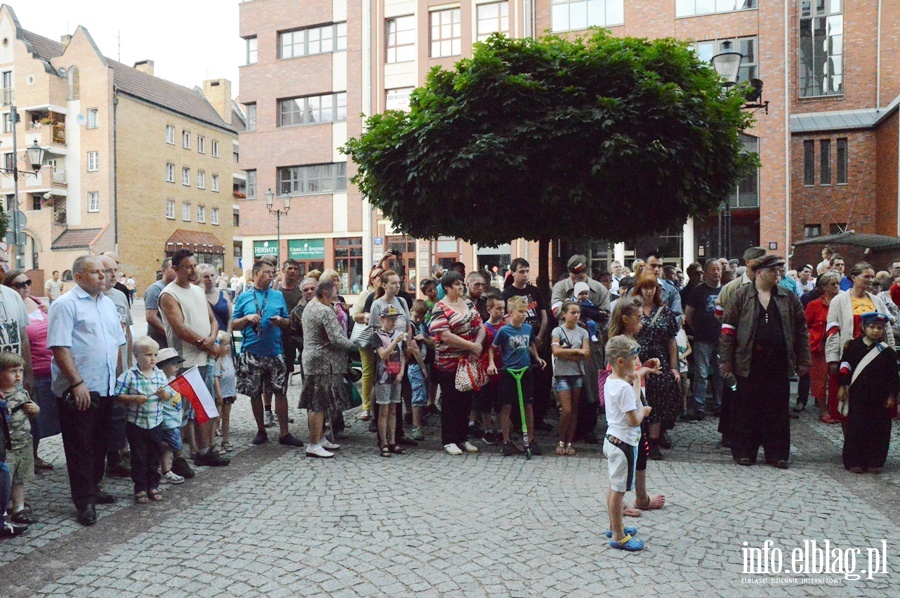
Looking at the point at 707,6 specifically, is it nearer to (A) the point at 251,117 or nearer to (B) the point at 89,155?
→ (A) the point at 251,117

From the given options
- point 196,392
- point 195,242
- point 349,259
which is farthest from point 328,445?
point 195,242

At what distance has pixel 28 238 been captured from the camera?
47656 millimetres

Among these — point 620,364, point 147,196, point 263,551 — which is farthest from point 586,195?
point 147,196

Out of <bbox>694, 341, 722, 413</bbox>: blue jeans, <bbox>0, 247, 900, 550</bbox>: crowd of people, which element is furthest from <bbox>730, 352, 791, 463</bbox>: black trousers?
<bbox>694, 341, 722, 413</bbox>: blue jeans

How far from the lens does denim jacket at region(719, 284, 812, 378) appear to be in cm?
706

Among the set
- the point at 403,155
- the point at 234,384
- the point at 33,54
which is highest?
the point at 33,54

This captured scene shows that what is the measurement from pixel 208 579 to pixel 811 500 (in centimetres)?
462

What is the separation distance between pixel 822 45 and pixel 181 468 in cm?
3710

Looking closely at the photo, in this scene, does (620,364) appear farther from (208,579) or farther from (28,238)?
(28,238)

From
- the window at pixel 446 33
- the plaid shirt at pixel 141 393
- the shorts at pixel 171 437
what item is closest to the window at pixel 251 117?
the window at pixel 446 33

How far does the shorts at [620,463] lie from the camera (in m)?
4.65

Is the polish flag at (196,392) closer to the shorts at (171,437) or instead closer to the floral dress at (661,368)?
the shorts at (171,437)

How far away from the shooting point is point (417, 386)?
335 inches

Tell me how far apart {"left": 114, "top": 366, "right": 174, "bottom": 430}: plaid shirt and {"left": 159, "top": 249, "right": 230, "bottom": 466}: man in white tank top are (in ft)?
2.68
